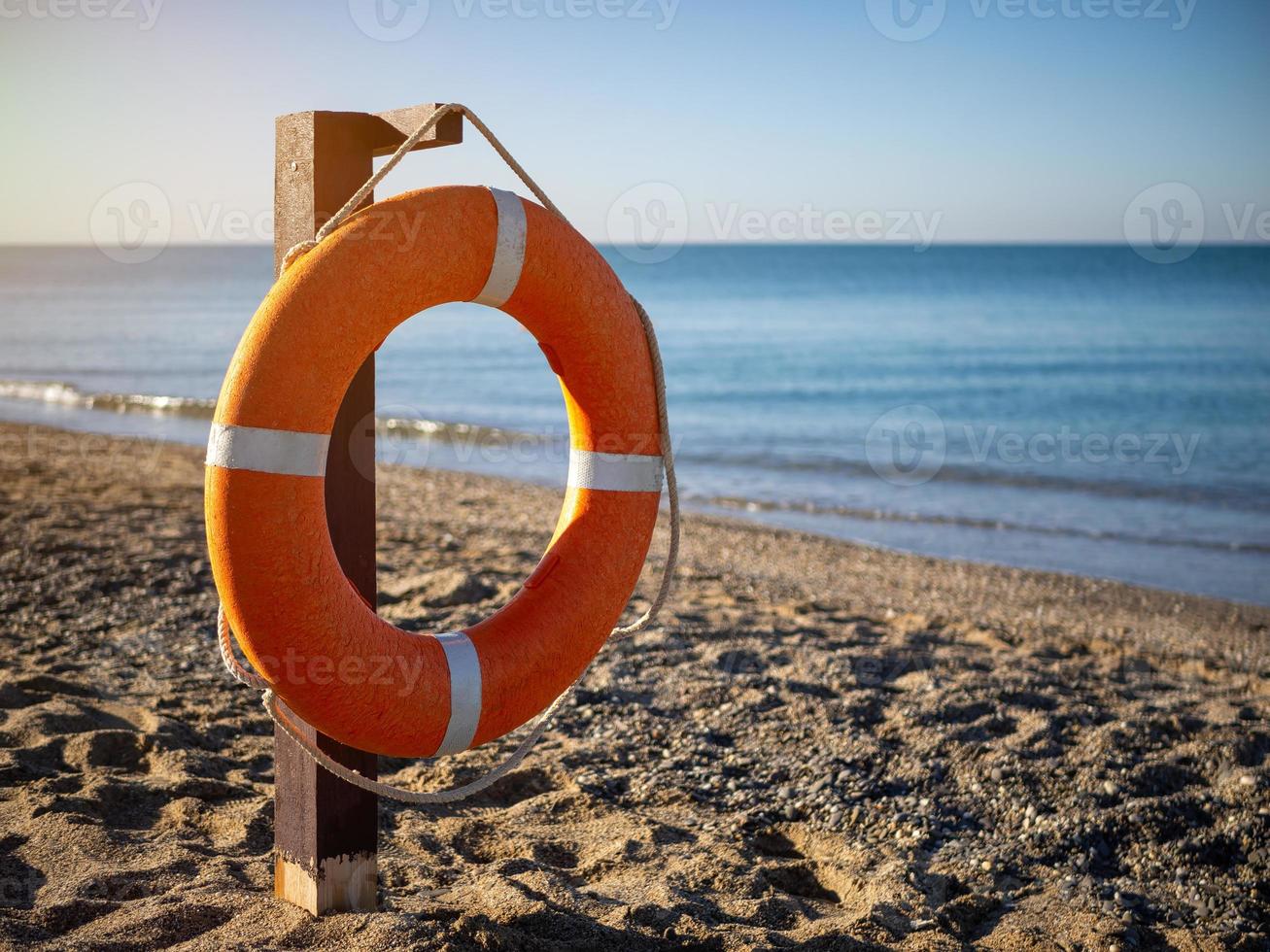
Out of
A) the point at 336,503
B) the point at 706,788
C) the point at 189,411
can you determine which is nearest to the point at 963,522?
the point at 706,788

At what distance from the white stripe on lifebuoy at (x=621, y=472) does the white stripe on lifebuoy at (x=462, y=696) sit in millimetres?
486

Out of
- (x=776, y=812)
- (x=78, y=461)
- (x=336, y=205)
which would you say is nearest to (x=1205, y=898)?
(x=776, y=812)

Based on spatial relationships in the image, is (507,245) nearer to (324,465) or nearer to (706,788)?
(324,465)

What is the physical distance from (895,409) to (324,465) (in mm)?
13162

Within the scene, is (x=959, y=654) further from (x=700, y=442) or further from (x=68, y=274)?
(x=68, y=274)

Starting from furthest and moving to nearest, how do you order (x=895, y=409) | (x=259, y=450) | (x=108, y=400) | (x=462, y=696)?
(x=895, y=409)
(x=108, y=400)
(x=462, y=696)
(x=259, y=450)

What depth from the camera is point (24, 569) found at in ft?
15.3

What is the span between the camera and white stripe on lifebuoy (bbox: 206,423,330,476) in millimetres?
1961

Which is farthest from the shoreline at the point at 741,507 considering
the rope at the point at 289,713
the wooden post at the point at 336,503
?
the wooden post at the point at 336,503

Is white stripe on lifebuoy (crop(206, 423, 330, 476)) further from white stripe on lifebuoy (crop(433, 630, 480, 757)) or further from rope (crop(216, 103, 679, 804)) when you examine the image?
white stripe on lifebuoy (crop(433, 630, 480, 757))

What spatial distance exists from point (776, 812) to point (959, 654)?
1.44m

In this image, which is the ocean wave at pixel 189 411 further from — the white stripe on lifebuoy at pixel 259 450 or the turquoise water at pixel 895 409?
the white stripe on lifebuoy at pixel 259 450

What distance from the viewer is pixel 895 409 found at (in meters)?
14.5

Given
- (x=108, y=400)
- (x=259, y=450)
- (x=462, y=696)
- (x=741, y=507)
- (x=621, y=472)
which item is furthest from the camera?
(x=108, y=400)
